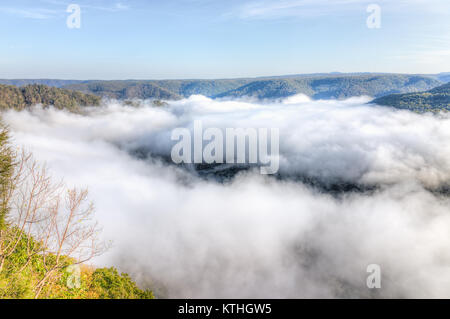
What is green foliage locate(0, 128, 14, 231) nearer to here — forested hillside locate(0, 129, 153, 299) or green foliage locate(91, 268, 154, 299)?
forested hillside locate(0, 129, 153, 299)

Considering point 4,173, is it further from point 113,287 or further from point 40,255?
point 113,287

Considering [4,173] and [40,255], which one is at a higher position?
[4,173]

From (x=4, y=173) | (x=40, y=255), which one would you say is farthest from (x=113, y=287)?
(x=4, y=173)

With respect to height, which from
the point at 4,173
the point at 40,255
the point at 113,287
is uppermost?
the point at 4,173

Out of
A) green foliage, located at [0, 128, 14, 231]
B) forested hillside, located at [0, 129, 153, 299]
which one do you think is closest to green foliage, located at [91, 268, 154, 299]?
forested hillside, located at [0, 129, 153, 299]

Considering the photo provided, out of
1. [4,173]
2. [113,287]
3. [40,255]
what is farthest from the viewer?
[113,287]

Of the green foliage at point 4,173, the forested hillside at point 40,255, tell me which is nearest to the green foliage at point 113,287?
the forested hillside at point 40,255

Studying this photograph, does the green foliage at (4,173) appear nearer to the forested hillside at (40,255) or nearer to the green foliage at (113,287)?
the forested hillside at (40,255)

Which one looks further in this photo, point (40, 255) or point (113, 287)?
point (113, 287)

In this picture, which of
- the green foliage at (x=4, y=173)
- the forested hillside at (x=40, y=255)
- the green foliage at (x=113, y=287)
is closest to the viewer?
the forested hillside at (x=40, y=255)
